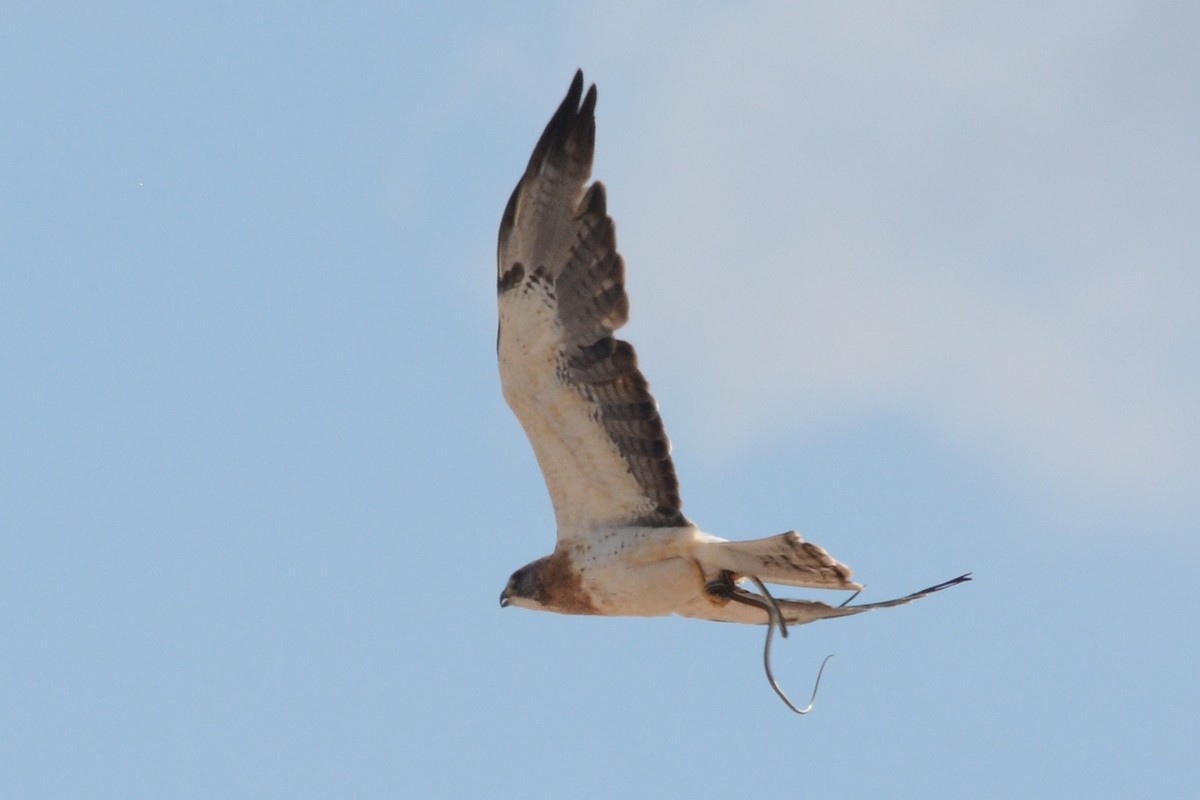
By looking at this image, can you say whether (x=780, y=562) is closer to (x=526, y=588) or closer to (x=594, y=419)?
(x=594, y=419)

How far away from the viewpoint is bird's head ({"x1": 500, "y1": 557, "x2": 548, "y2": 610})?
30.5 feet

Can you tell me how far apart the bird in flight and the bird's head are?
0.20m

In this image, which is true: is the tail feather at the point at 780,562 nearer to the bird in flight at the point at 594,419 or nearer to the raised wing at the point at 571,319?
the bird in flight at the point at 594,419

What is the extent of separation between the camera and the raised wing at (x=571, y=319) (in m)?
8.63

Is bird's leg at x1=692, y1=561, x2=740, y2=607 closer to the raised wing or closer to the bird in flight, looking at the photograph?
the bird in flight

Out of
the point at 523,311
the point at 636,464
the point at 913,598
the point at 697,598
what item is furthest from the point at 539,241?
the point at 913,598

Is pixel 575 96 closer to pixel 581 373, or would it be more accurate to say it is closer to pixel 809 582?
pixel 581 373

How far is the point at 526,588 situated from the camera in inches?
369

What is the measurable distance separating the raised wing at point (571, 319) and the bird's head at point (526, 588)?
2.33ft

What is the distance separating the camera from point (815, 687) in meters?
7.84

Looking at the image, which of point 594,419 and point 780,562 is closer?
point 780,562

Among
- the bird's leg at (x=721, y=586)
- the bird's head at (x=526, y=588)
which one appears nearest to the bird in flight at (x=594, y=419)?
the bird's leg at (x=721, y=586)

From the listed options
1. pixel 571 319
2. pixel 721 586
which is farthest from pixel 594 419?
pixel 721 586

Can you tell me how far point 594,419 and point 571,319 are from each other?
0.50 metres
